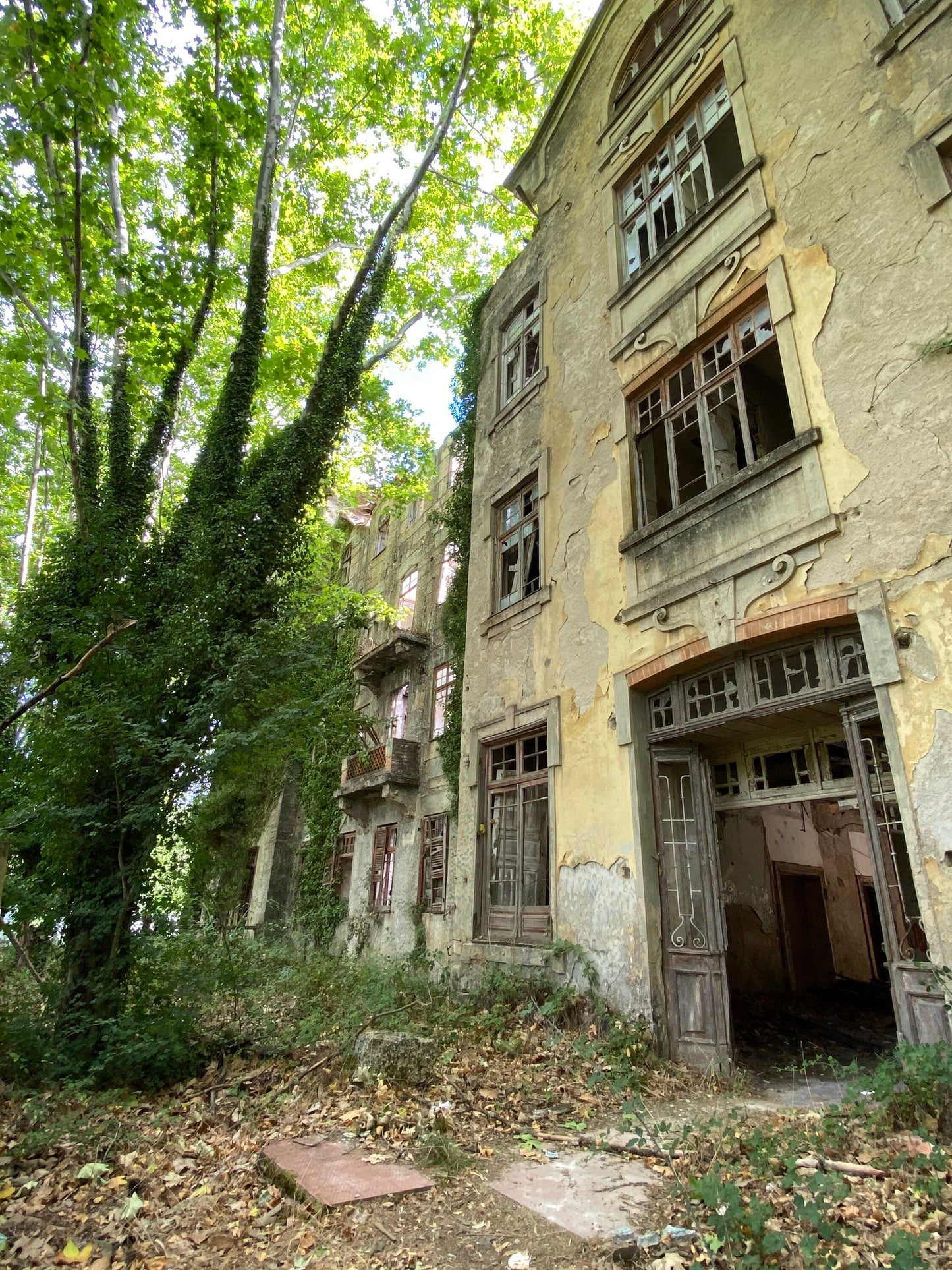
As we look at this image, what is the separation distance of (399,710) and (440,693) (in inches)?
69.4

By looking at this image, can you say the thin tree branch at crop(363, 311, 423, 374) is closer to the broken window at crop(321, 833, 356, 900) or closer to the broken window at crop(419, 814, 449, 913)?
the broken window at crop(419, 814, 449, 913)

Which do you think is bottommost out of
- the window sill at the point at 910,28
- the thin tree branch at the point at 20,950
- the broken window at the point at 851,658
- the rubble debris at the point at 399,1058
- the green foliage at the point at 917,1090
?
the rubble debris at the point at 399,1058

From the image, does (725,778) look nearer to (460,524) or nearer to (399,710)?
(460,524)

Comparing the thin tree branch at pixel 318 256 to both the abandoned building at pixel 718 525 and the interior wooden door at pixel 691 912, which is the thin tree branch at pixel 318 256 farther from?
the interior wooden door at pixel 691 912

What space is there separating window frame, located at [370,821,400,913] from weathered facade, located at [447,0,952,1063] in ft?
17.2

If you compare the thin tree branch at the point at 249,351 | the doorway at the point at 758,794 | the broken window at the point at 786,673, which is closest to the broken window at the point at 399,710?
the thin tree branch at the point at 249,351

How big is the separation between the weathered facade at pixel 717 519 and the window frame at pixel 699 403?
4 centimetres

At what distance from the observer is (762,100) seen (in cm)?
687

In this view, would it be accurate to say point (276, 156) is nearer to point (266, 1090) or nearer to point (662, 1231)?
point (266, 1090)

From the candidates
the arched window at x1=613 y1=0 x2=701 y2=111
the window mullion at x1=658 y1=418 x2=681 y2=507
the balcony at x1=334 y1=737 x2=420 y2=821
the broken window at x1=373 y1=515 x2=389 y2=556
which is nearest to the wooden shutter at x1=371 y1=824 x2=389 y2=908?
the balcony at x1=334 y1=737 x2=420 y2=821

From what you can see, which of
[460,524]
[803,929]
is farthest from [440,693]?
[803,929]

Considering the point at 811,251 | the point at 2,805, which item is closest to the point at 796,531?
the point at 811,251

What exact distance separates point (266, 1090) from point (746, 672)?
16.4 ft

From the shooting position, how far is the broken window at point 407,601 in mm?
16344
